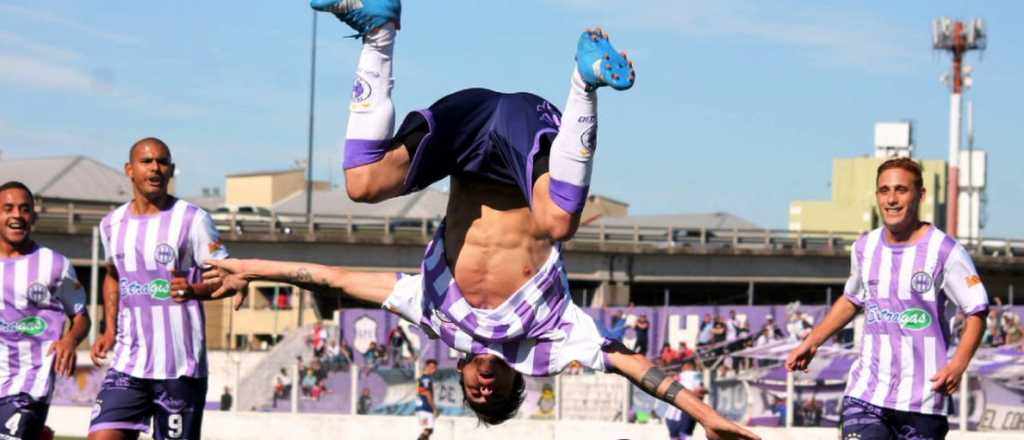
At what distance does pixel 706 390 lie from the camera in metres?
22.0

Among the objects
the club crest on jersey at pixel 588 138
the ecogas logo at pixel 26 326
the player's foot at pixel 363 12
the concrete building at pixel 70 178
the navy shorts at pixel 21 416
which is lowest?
the navy shorts at pixel 21 416

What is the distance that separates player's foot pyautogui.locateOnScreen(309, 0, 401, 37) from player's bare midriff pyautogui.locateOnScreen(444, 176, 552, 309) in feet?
3.49

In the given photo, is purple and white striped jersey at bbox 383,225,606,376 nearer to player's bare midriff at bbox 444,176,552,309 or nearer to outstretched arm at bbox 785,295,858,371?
player's bare midriff at bbox 444,176,552,309

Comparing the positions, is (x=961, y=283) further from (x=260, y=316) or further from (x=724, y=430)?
(x=260, y=316)

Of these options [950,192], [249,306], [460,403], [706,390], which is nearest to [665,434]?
[706,390]

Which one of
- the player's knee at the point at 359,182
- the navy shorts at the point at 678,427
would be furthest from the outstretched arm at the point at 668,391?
the navy shorts at the point at 678,427

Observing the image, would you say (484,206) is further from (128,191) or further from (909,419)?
(128,191)

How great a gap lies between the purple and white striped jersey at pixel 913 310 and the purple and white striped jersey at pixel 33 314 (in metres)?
5.51

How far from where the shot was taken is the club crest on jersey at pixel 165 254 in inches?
397

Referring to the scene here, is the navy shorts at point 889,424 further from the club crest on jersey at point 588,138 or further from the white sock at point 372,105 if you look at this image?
the white sock at point 372,105

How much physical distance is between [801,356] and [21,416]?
5.27m

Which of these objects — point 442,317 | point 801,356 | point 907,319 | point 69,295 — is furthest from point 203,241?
point 907,319

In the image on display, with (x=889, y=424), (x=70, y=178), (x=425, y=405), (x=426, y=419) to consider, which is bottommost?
(x=426, y=419)

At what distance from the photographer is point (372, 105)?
7328 millimetres
